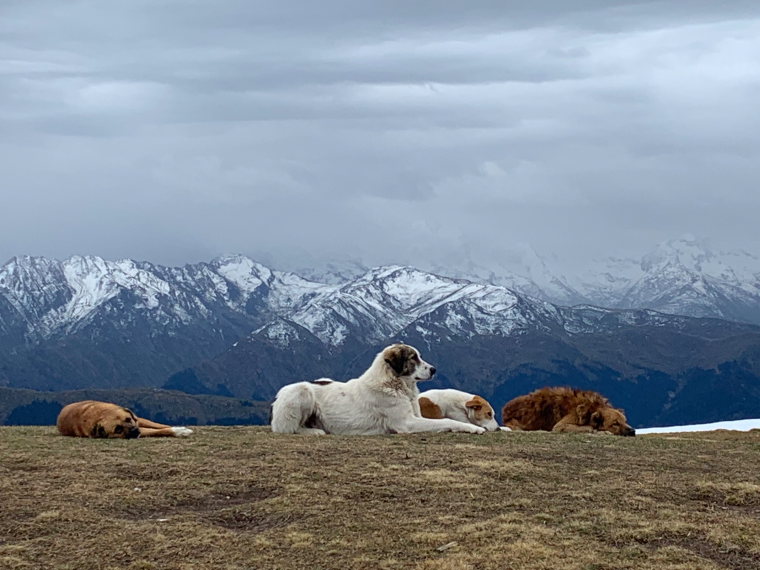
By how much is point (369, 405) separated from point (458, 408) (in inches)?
161

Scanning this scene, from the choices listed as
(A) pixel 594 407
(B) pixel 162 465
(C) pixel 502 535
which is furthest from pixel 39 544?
(A) pixel 594 407

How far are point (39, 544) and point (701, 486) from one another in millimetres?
10697

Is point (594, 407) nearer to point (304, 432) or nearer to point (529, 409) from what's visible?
point (529, 409)

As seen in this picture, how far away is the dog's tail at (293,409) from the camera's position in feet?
80.8

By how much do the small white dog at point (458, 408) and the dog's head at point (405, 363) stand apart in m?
2.52

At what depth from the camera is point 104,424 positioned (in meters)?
23.5

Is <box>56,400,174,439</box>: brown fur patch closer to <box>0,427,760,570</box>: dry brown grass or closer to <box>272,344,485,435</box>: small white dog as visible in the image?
<box>0,427,760,570</box>: dry brown grass

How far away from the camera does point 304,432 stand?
80.4 ft

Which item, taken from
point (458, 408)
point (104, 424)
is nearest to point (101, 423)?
point (104, 424)

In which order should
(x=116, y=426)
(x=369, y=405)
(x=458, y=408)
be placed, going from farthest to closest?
(x=458, y=408), (x=369, y=405), (x=116, y=426)

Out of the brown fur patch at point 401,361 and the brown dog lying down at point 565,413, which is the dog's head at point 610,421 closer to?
the brown dog lying down at point 565,413

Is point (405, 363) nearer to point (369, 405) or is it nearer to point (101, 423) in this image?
point (369, 405)

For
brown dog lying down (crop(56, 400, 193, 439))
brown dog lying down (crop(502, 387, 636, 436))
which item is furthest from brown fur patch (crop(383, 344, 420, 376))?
brown dog lying down (crop(502, 387, 636, 436))

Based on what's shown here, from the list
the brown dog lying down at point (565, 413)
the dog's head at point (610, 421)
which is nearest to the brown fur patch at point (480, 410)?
the brown dog lying down at point (565, 413)
